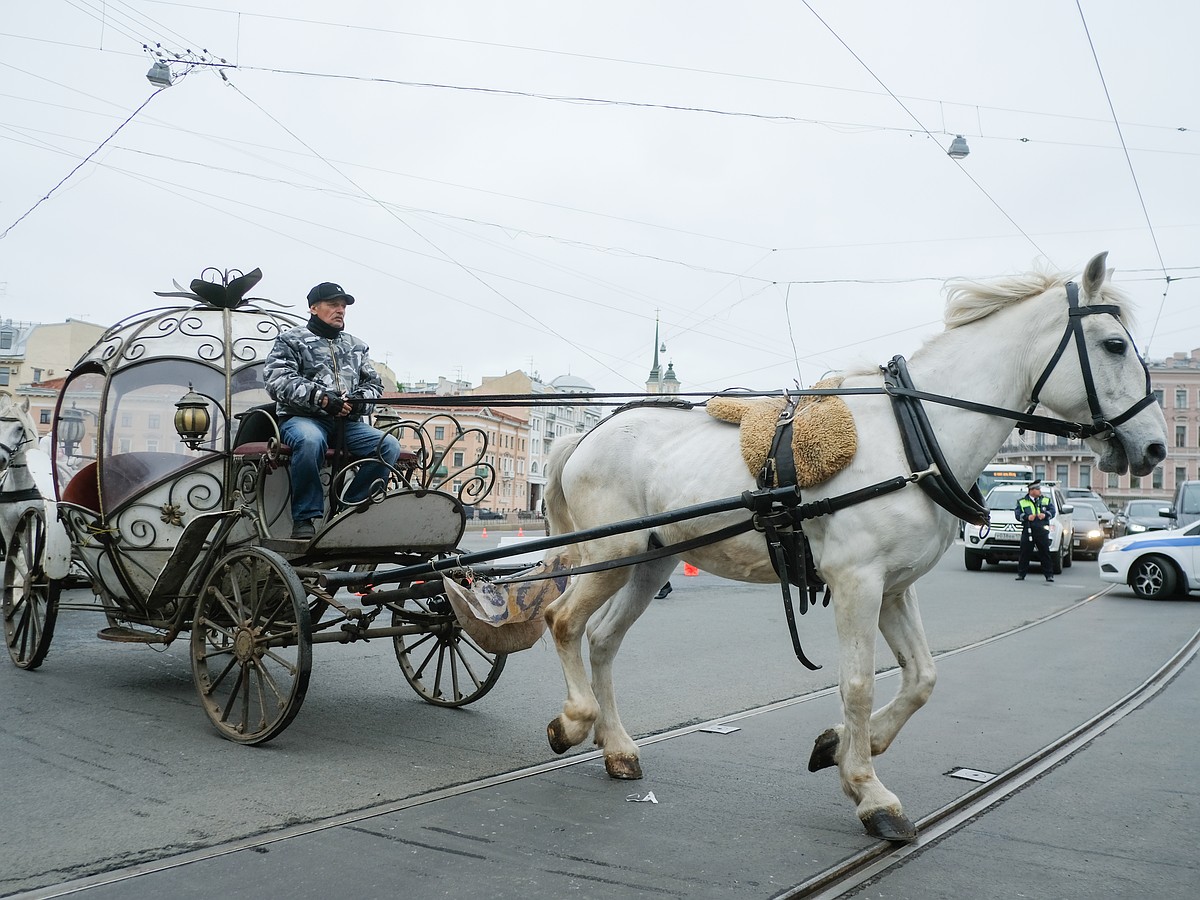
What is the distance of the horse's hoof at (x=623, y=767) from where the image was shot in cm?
530

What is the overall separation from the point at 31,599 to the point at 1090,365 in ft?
24.6

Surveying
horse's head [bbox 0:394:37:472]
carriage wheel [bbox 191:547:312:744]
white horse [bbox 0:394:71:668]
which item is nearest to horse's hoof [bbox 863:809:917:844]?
carriage wheel [bbox 191:547:312:744]

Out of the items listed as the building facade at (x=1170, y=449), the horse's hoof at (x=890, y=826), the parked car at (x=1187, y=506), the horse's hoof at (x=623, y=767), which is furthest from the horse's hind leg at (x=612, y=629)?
the building facade at (x=1170, y=449)

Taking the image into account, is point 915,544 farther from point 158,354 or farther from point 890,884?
point 158,354

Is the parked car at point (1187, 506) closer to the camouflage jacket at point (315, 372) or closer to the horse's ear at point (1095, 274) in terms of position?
the horse's ear at point (1095, 274)

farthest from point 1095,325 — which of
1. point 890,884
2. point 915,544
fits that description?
point 890,884

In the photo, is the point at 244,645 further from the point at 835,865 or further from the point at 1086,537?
the point at 1086,537

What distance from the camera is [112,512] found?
680 cm

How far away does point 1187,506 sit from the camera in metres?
26.2

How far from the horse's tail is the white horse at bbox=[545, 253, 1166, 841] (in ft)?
1.87

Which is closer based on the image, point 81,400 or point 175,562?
point 175,562

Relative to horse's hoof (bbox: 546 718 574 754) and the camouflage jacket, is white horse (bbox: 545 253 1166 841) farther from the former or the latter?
the camouflage jacket

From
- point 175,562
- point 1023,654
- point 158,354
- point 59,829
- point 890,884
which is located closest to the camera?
point 890,884

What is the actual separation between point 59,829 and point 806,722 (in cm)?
442
